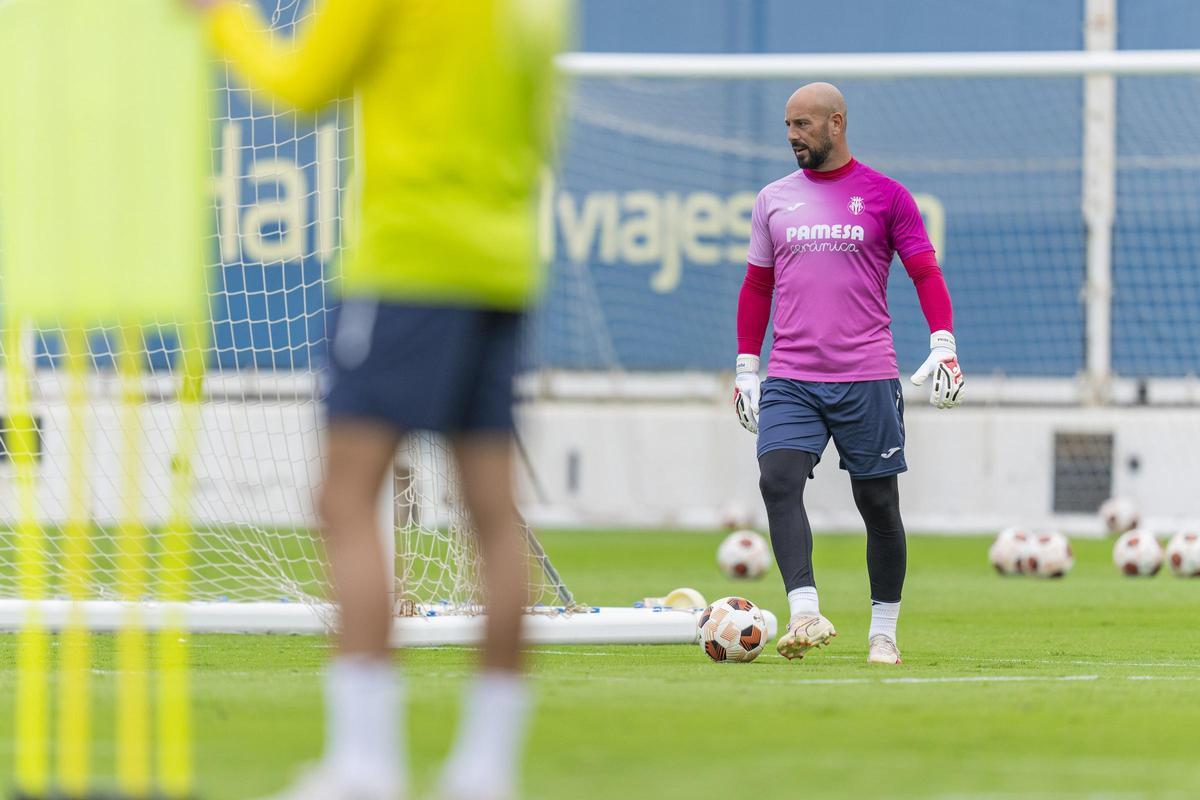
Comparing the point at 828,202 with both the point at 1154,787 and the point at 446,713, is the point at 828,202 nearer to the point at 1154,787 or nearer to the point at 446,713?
the point at 446,713

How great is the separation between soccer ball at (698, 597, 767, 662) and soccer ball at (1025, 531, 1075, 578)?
5.80 metres

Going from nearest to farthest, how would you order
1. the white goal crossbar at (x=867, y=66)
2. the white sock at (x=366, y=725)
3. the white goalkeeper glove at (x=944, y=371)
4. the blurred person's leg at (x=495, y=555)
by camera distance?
1. the white sock at (x=366, y=725)
2. the blurred person's leg at (x=495, y=555)
3. the white goalkeeper glove at (x=944, y=371)
4. the white goal crossbar at (x=867, y=66)

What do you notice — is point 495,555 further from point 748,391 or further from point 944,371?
point 748,391

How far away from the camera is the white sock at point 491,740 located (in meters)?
3.41

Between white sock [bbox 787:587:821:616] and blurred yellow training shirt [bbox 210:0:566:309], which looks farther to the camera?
white sock [bbox 787:587:821:616]

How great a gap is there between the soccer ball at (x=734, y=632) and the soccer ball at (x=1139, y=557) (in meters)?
6.14

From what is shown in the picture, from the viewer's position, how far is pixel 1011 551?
1256cm

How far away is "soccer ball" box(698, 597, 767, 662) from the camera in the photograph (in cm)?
689

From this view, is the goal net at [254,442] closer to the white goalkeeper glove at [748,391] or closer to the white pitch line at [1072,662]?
the white goalkeeper glove at [748,391]

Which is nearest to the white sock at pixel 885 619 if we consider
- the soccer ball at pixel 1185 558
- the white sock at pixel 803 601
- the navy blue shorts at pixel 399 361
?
the white sock at pixel 803 601

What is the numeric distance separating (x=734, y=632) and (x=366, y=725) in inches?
143

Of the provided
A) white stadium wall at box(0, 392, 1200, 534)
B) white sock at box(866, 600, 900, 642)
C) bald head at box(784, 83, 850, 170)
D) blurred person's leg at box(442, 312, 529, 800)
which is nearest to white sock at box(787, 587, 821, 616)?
white sock at box(866, 600, 900, 642)

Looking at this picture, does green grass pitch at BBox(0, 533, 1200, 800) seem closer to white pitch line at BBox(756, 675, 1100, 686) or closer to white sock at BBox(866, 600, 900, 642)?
white pitch line at BBox(756, 675, 1100, 686)

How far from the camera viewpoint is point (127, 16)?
12.0 ft
